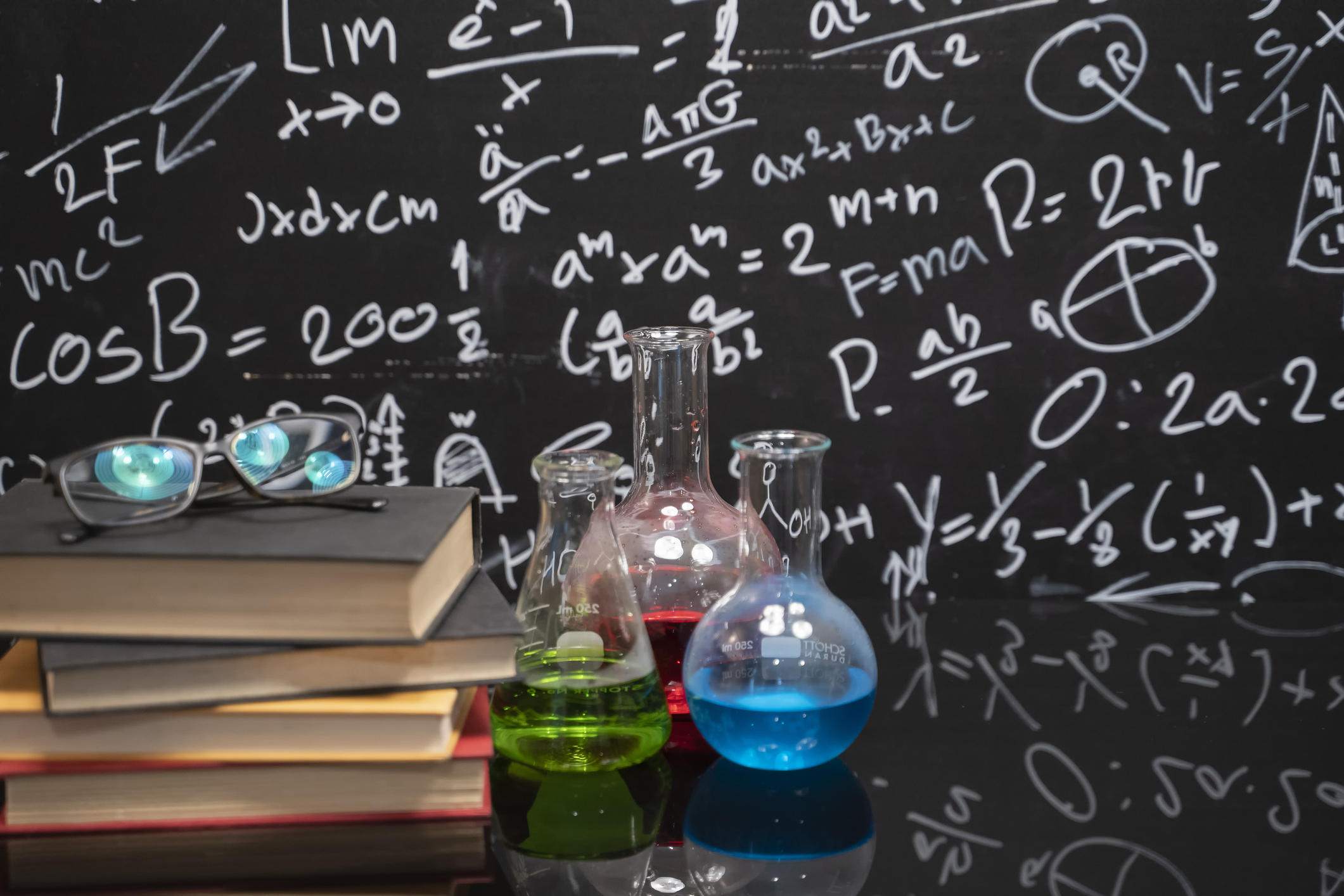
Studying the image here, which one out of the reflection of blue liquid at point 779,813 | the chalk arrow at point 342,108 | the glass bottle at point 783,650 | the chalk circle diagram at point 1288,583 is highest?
the chalk arrow at point 342,108

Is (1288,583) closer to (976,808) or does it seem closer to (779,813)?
(976,808)

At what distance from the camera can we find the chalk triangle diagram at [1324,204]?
1183 mm

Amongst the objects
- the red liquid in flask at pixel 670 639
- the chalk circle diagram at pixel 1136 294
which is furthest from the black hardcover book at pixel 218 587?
the chalk circle diagram at pixel 1136 294

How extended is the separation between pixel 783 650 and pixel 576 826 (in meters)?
0.17

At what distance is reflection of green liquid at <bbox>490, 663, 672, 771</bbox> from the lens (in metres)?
0.77

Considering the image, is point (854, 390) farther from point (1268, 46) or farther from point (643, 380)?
point (1268, 46)

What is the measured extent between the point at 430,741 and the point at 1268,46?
1.05 metres

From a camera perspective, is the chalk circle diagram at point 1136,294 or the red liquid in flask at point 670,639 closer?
the red liquid in flask at point 670,639

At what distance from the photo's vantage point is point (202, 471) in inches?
30.6

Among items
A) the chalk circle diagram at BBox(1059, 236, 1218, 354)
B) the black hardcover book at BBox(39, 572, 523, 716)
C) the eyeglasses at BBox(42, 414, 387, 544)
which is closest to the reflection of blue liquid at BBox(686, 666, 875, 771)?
the black hardcover book at BBox(39, 572, 523, 716)

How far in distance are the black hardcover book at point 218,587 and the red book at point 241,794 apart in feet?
0.27

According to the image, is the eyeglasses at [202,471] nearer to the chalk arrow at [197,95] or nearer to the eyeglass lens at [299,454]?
the eyeglass lens at [299,454]

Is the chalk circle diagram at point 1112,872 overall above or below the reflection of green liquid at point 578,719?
below

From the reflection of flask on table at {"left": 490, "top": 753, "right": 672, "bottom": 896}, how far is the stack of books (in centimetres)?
3
